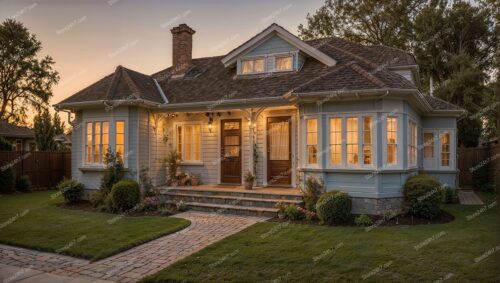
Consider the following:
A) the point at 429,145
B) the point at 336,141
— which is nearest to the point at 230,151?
the point at 336,141

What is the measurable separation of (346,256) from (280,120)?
21.5 feet

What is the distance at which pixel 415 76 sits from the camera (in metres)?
15.0

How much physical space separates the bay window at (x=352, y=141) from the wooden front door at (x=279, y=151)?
2.61 meters

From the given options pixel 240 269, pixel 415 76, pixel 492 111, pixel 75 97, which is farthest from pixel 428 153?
pixel 75 97

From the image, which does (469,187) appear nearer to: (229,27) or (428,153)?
(428,153)

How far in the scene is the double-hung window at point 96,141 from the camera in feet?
40.3

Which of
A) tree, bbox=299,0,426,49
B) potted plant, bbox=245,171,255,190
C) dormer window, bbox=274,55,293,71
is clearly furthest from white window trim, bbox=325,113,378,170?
tree, bbox=299,0,426,49

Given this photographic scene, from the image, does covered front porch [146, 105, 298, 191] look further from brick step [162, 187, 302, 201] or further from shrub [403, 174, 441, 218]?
shrub [403, 174, 441, 218]

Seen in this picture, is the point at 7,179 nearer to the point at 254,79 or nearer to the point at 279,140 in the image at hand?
the point at 254,79

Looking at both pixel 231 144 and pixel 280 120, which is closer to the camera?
pixel 280 120

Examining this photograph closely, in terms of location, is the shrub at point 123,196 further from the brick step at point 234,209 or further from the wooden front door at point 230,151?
the wooden front door at point 230,151

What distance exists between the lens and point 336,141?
31.8 feet

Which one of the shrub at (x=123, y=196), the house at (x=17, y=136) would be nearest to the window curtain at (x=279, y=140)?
the shrub at (x=123, y=196)

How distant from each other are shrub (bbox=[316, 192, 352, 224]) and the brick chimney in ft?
30.5
